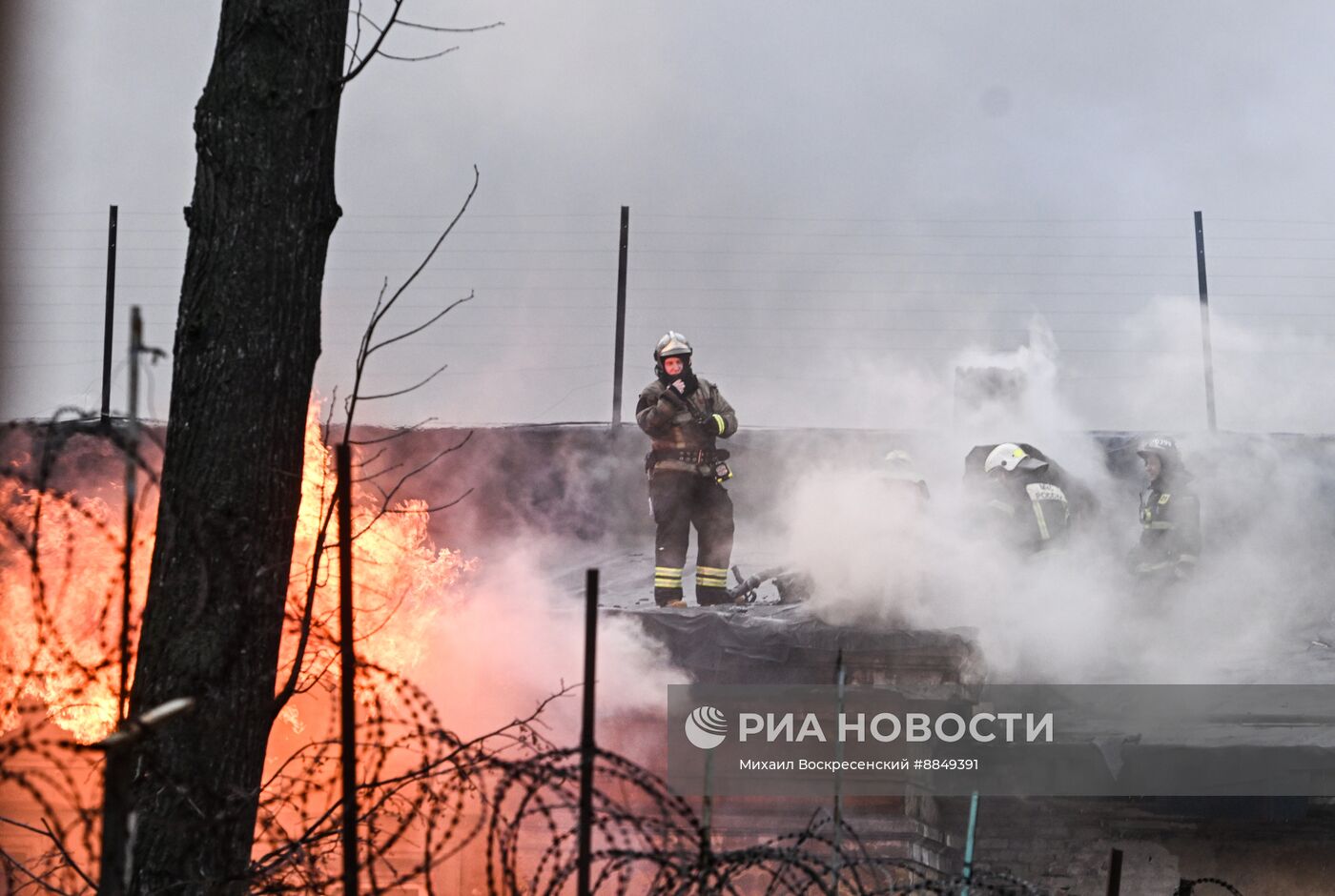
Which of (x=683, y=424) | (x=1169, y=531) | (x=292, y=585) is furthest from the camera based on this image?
(x=1169, y=531)

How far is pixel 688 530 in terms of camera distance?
11070 mm

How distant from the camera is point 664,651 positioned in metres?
10.1

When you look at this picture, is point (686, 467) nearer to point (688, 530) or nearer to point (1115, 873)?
point (688, 530)

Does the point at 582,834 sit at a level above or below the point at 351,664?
below

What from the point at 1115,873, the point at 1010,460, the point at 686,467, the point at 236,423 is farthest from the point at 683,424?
the point at 1115,873

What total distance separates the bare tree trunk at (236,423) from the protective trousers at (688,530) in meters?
7.02

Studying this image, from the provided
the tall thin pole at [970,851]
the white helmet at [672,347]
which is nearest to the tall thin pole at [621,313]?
the white helmet at [672,347]

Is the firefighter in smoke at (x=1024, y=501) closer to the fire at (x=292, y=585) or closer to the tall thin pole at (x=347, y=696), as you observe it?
the fire at (x=292, y=585)

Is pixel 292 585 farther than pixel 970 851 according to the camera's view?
Yes

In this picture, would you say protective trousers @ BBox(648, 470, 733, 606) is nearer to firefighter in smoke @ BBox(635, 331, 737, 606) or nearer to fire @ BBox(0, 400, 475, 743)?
firefighter in smoke @ BBox(635, 331, 737, 606)

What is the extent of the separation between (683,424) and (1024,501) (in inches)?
120

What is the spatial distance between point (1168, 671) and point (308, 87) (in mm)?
8791

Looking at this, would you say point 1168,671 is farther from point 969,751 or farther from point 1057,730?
point 969,751

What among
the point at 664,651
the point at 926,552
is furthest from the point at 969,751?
the point at 664,651
